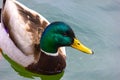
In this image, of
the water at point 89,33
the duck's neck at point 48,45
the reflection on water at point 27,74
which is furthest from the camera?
the water at point 89,33

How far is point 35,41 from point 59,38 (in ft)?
1.17

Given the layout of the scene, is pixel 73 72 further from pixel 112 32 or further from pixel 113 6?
pixel 113 6

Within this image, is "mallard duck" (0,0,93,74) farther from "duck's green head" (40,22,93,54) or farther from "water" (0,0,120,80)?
"water" (0,0,120,80)

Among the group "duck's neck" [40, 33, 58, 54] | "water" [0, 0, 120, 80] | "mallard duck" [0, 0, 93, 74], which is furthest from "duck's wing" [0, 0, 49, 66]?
"water" [0, 0, 120, 80]

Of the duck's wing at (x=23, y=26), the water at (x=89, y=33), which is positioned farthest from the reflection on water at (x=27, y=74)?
the duck's wing at (x=23, y=26)

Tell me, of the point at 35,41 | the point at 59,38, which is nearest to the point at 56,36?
the point at 59,38

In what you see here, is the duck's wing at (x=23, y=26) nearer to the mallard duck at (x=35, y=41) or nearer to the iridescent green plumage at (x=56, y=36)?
the mallard duck at (x=35, y=41)

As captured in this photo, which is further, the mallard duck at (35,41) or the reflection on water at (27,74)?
the reflection on water at (27,74)

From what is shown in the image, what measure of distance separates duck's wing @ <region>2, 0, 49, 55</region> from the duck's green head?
0.51 feet

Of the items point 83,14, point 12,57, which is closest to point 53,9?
point 83,14

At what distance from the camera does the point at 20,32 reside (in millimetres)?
5703

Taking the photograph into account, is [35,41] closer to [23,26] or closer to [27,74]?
[23,26]

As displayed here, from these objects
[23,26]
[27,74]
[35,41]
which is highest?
[23,26]

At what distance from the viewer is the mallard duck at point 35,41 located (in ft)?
18.2
